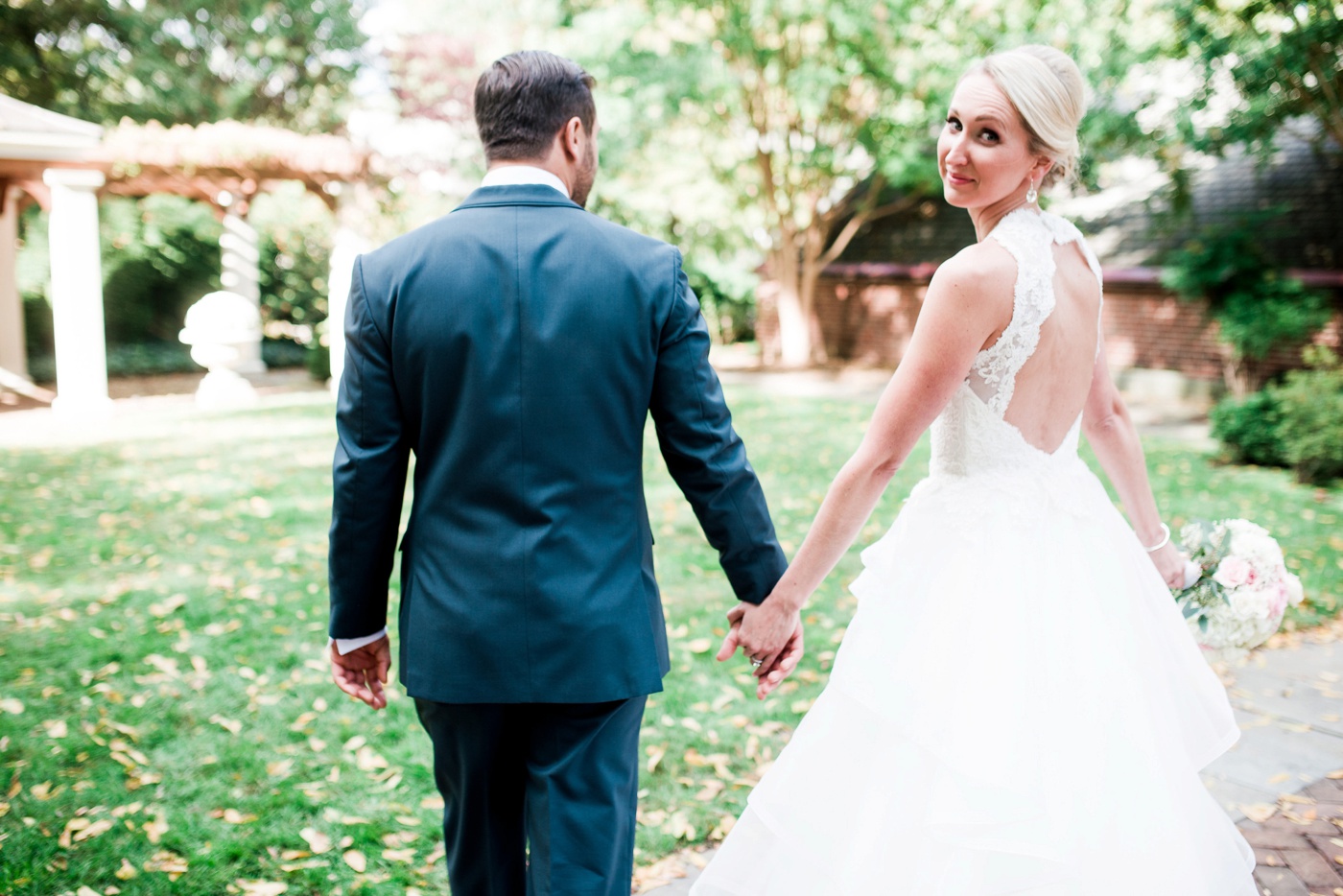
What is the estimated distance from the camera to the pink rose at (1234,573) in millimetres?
2605

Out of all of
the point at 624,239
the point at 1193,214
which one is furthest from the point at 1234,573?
the point at 1193,214

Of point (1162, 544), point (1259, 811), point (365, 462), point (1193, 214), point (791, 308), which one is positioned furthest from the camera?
point (791, 308)

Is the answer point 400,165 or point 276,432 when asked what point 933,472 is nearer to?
point 276,432

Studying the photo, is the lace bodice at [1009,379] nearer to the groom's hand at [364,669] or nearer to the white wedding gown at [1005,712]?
the white wedding gown at [1005,712]

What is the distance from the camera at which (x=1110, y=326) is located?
55.4 feet

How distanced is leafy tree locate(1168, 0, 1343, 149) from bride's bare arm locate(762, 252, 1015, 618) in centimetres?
1094

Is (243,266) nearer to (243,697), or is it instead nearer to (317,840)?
(243,697)

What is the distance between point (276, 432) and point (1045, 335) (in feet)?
34.2

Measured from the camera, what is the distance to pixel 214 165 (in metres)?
14.3

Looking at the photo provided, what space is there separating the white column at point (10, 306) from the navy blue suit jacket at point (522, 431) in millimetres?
16874

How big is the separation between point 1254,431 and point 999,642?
9.06 meters

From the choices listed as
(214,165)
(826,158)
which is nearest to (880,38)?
(826,158)

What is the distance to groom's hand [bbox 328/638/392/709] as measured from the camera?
2244 millimetres

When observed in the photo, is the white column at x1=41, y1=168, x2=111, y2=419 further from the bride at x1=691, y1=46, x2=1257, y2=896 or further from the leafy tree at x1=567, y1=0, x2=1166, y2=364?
the bride at x1=691, y1=46, x2=1257, y2=896
